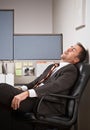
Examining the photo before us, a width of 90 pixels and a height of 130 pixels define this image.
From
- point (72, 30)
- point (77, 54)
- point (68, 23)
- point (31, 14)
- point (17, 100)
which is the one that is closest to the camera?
point (17, 100)

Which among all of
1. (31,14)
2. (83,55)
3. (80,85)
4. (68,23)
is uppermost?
(31,14)

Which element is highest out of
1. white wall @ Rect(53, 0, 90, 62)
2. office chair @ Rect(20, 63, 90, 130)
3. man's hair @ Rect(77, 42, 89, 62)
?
white wall @ Rect(53, 0, 90, 62)

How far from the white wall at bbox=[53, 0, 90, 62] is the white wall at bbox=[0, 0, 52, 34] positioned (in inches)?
8.2

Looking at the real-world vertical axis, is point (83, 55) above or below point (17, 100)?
above

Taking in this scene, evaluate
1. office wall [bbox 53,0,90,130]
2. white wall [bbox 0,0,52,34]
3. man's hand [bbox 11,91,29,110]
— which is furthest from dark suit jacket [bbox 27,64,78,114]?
white wall [bbox 0,0,52,34]

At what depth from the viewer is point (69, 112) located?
7.72 feet

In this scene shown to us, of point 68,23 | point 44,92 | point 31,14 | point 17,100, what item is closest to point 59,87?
point 44,92

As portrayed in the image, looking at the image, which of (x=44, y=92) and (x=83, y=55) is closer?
(x=44, y=92)

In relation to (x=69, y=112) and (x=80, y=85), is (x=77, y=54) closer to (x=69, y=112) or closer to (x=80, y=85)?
(x=80, y=85)

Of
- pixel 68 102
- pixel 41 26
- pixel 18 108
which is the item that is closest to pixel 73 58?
pixel 68 102

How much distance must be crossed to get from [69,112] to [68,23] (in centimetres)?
144

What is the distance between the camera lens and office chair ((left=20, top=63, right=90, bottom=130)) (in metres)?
2.20

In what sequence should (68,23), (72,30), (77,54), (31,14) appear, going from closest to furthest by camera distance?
(77,54) → (72,30) → (68,23) → (31,14)

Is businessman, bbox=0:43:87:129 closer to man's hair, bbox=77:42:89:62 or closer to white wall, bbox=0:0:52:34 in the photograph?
man's hair, bbox=77:42:89:62
